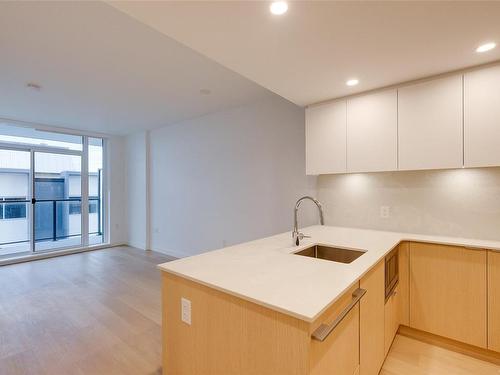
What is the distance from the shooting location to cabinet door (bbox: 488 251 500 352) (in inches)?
74.4

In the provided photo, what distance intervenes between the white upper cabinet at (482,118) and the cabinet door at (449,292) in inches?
29.7

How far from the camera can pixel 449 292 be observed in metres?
2.07

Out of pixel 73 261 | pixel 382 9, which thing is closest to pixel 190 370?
pixel 382 9

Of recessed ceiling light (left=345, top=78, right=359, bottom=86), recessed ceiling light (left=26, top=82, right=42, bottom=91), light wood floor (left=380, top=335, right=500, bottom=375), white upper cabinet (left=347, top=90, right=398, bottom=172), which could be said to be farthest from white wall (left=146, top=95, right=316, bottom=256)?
recessed ceiling light (left=26, top=82, right=42, bottom=91)

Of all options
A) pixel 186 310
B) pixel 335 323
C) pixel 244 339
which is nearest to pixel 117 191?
pixel 186 310

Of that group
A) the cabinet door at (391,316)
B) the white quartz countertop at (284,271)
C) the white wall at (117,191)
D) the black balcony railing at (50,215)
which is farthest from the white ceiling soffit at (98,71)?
the cabinet door at (391,316)

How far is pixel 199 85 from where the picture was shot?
10.6 ft

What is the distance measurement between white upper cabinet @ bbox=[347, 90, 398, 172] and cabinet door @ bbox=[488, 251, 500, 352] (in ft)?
3.28

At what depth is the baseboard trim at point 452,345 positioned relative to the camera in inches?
79.5

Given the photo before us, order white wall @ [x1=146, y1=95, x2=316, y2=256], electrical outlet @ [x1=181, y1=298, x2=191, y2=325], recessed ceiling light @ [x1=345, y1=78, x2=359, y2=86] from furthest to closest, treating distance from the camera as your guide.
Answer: white wall @ [x1=146, y1=95, x2=316, y2=256] → recessed ceiling light @ [x1=345, y1=78, x2=359, y2=86] → electrical outlet @ [x1=181, y1=298, x2=191, y2=325]

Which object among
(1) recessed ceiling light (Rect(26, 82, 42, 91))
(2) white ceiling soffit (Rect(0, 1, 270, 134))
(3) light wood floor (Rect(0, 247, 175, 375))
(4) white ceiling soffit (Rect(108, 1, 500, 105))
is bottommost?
(3) light wood floor (Rect(0, 247, 175, 375))

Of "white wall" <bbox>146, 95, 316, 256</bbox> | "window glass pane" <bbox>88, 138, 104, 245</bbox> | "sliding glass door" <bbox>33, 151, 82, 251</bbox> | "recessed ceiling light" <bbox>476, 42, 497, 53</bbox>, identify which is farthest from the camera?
"window glass pane" <bbox>88, 138, 104, 245</bbox>

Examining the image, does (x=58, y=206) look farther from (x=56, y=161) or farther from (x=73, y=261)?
(x=73, y=261)

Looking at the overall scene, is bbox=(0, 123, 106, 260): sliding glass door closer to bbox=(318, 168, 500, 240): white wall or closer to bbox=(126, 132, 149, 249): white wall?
bbox=(126, 132, 149, 249): white wall
